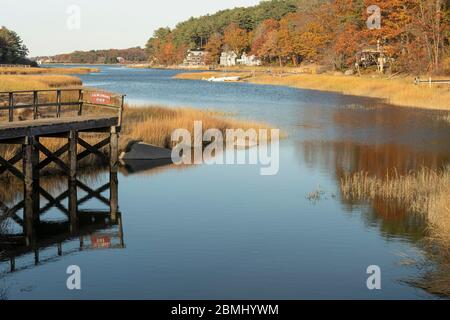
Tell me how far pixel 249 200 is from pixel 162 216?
3.39 meters

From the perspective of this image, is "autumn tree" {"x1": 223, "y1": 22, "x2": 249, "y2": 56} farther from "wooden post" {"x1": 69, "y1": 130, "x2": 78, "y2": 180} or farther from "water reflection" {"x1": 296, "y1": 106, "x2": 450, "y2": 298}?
"wooden post" {"x1": 69, "y1": 130, "x2": 78, "y2": 180}

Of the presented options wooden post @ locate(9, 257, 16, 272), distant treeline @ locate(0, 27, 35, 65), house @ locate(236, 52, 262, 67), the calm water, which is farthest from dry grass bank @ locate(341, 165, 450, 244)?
house @ locate(236, 52, 262, 67)

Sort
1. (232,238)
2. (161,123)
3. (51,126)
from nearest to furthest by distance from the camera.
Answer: (232,238)
(51,126)
(161,123)

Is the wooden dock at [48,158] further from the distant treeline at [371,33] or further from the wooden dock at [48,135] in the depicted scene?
the distant treeline at [371,33]

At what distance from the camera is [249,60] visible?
191 m

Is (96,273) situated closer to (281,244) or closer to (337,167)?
(281,244)

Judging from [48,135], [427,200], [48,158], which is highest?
[48,135]

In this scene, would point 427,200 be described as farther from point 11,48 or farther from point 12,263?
point 11,48

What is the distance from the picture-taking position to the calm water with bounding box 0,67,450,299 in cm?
1398

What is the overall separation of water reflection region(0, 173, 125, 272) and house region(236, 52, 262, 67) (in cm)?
15689

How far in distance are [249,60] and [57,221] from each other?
174 m

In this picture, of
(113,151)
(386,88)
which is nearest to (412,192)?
(113,151)

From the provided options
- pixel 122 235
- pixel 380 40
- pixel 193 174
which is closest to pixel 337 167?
pixel 193 174

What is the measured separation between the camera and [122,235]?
1827 centimetres
